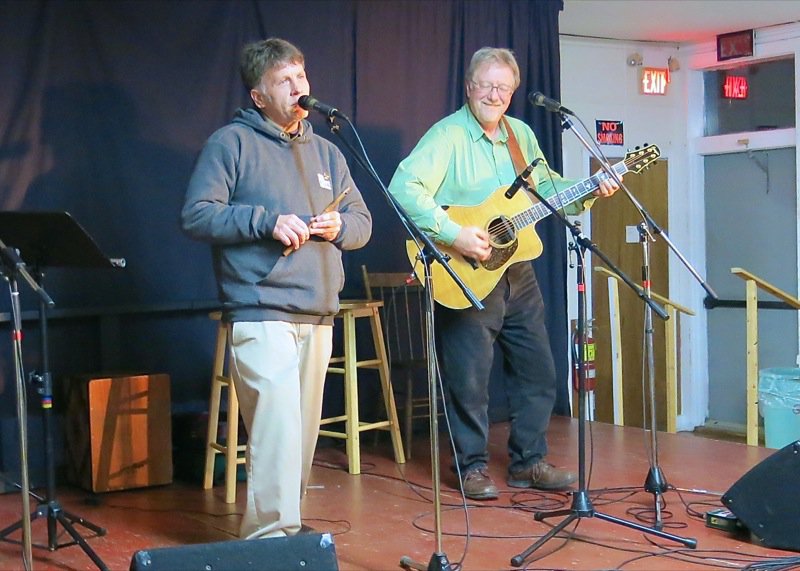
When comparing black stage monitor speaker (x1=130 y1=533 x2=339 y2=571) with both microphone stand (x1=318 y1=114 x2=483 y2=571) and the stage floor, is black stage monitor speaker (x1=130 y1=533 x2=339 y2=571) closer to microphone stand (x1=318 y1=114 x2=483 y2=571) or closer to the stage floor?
microphone stand (x1=318 y1=114 x2=483 y2=571)

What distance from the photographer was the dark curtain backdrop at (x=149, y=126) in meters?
4.10

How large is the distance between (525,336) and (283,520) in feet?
4.58

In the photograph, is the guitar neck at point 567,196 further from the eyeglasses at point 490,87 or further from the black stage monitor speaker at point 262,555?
the black stage monitor speaker at point 262,555

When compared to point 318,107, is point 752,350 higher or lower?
lower

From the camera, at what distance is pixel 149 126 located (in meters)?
4.36

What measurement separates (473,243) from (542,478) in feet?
3.02

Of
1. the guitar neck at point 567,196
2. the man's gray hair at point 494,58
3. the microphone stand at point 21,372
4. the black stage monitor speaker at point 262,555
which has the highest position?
the man's gray hair at point 494,58

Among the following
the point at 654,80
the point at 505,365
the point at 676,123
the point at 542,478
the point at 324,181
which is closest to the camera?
the point at 324,181

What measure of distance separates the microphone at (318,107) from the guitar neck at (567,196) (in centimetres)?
100

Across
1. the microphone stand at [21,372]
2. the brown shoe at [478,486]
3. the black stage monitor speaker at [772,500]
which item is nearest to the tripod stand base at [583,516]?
the black stage monitor speaker at [772,500]

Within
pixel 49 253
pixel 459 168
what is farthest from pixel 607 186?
pixel 49 253

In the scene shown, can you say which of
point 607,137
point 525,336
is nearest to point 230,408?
A: point 525,336

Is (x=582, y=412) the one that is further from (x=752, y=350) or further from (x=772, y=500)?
(x=752, y=350)

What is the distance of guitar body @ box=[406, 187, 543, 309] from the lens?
357 cm
